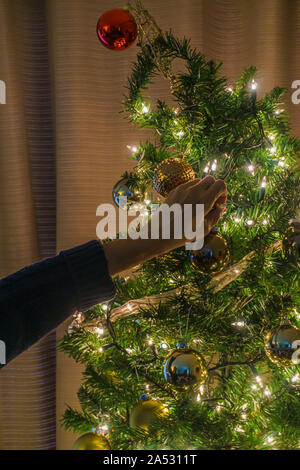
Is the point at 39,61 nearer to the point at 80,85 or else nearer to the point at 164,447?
the point at 80,85

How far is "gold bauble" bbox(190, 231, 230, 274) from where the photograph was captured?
1.81 feet

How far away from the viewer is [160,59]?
2.04 feet

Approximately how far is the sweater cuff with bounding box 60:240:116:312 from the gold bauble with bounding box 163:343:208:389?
0.64ft

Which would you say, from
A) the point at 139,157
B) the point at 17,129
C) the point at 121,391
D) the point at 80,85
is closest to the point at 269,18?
the point at 80,85

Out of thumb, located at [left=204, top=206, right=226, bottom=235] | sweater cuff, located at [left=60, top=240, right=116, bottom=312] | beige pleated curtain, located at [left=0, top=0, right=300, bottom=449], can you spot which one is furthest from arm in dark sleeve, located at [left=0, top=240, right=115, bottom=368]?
beige pleated curtain, located at [left=0, top=0, right=300, bottom=449]

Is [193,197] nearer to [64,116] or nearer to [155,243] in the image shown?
[155,243]

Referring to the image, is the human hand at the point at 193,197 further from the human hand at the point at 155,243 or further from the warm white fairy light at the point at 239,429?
the warm white fairy light at the point at 239,429

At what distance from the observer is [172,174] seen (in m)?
0.56

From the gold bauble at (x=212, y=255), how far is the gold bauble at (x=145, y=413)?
23 centimetres

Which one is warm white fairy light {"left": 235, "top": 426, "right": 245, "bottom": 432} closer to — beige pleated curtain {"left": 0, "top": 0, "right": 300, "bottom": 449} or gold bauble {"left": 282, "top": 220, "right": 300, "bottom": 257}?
gold bauble {"left": 282, "top": 220, "right": 300, "bottom": 257}

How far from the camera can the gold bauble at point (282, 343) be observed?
1.78 feet

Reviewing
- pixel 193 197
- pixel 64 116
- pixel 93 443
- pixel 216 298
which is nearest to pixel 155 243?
pixel 193 197

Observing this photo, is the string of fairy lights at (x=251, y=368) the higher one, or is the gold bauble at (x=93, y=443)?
the string of fairy lights at (x=251, y=368)

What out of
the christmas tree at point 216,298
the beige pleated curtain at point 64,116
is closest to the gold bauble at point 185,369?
the christmas tree at point 216,298
